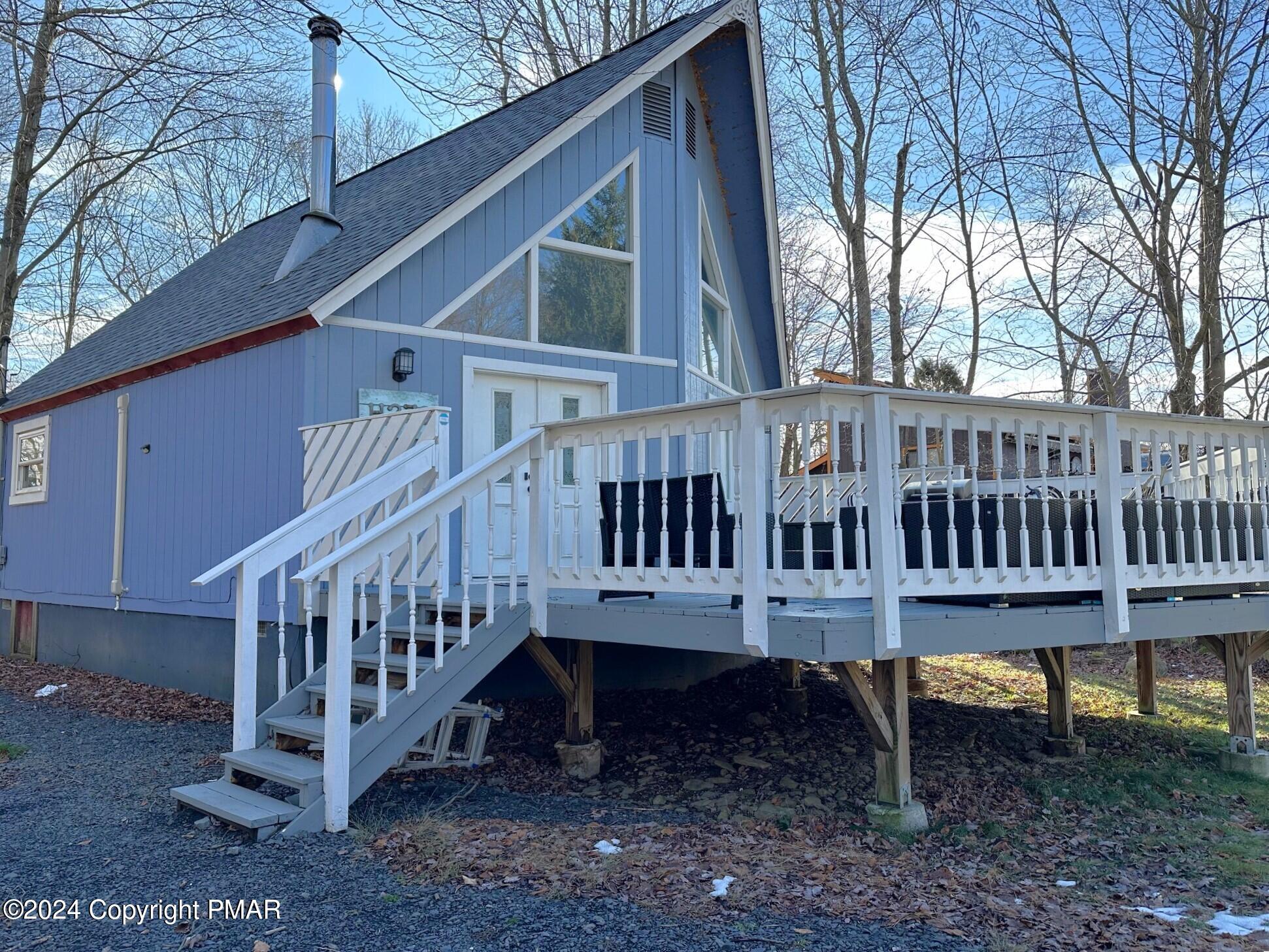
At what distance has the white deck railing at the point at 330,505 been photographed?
5.10m

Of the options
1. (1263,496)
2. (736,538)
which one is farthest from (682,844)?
(1263,496)

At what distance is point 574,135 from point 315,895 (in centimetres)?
695

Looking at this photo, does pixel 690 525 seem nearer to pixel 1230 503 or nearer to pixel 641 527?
pixel 641 527

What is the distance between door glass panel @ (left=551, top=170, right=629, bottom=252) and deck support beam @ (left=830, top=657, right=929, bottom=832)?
17.5ft

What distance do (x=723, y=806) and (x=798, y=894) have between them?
172cm

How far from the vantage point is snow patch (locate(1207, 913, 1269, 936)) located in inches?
149

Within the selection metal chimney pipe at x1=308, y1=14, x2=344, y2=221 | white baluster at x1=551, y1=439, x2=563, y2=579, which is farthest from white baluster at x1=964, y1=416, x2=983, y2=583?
metal chimney pipe at x1=308, y1=14, x2=344, y2=221

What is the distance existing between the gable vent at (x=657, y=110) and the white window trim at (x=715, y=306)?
32.3 inches

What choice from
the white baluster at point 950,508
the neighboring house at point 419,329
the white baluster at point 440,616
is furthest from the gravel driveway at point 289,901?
the neighboring house at point 419,329

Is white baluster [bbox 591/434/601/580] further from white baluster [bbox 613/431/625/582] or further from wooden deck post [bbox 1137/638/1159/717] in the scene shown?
wooden deck post [bbox 1137/638/1159/717]

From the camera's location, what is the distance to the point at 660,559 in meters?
4.92

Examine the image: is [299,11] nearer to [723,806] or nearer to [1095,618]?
[723,806]

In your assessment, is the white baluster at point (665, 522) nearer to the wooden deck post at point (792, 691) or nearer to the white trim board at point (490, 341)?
the wooden deck post at point (792, 691)

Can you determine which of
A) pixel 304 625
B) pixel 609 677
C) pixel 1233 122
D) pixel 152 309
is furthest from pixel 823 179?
pixel 304 625
